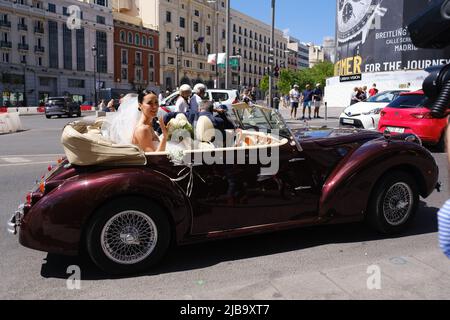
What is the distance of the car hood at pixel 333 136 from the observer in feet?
15.3

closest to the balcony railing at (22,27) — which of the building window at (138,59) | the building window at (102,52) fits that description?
the building window at (102,52)

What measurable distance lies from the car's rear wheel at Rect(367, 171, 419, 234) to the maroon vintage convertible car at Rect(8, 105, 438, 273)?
11mm

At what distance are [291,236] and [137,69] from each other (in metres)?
77.4

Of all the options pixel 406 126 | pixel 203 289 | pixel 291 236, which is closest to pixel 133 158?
pixel 203 289

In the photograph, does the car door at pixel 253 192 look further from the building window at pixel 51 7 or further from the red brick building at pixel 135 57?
the red brick building at pixel 135 57

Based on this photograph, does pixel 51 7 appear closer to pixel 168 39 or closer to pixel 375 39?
pixel 168 39

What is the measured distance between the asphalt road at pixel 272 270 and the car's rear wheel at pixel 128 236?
0.42 ft

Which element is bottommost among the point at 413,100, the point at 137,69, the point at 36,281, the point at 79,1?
the point at 36,281

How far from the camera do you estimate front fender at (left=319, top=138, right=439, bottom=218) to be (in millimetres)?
4445

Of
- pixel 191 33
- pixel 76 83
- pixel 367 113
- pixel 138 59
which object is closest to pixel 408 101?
pixel 367 113

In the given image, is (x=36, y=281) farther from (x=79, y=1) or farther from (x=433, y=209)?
(x=79, y=1)

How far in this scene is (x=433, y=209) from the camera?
5879 mm

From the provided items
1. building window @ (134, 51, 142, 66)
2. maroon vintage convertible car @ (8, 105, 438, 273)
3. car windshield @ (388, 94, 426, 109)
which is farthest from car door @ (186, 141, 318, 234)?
building window @ (134, 51, 142, 66)

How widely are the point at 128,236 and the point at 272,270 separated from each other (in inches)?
51.0
